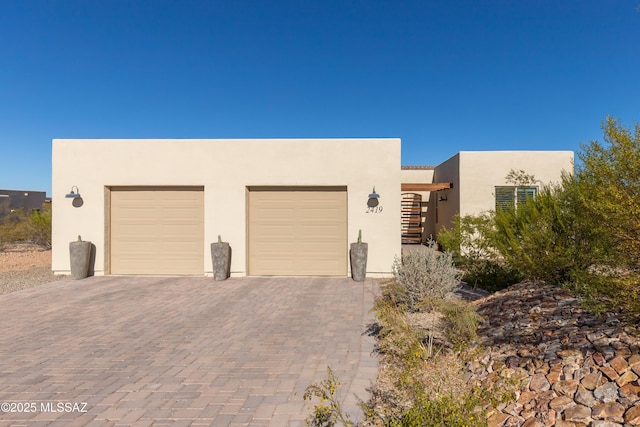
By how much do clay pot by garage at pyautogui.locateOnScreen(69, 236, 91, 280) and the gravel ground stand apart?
0.67 m

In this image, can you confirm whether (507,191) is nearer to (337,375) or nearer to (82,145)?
(337,375)

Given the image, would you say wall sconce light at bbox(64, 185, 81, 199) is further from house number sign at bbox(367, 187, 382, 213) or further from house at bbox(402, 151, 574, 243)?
house at bbox(402, 151, 574, 243)

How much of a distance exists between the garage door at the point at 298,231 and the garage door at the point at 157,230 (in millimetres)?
1520

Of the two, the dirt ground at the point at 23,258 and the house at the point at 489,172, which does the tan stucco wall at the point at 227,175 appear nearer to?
the dirt ground at the point at 23,258

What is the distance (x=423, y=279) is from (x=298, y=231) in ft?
14.0

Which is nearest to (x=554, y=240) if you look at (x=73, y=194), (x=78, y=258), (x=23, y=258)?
(x=78, y=258)

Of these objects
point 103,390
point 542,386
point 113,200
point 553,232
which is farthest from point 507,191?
point 113,200

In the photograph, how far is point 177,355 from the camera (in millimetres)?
4074

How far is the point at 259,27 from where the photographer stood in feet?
36.7

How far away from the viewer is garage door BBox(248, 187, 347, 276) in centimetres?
918

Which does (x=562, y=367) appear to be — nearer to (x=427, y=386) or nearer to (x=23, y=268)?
(x=427, y=386)

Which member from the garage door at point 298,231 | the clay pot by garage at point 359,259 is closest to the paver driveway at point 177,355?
the clay pot by garage at point 359,259

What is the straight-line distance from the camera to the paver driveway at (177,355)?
291cm

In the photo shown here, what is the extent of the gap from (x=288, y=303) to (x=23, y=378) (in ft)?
12.9
